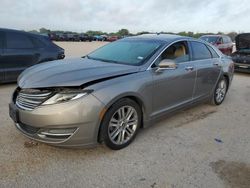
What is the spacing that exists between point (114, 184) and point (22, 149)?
1397mm

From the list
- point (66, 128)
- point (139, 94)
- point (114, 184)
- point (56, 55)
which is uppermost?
point (56, 55)

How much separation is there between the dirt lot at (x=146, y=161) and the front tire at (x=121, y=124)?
135 mm

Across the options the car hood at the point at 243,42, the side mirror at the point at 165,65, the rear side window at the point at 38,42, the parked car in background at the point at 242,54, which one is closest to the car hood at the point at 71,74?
the side mirror at the point at 165,65

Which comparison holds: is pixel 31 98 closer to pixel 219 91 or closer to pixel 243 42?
pixel 219 91

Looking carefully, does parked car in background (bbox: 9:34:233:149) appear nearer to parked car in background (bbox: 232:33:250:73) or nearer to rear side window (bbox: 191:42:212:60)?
rear side window (bbox: 191:42:212:60)

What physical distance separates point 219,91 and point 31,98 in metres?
4.18

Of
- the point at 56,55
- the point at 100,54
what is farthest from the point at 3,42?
the point at 100,54

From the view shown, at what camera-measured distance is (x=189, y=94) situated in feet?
15.0

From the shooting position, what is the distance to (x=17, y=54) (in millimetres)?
6672

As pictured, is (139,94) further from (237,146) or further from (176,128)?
(237,146)

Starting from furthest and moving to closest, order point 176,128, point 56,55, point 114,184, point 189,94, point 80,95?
point 56,55
point 189,94
point 176,128
point 80,95
point 114,184

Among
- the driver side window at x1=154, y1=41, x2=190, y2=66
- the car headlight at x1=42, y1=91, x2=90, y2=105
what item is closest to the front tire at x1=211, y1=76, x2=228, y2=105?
the driver side window at x1=154, y1=41, x2=190, y2=66

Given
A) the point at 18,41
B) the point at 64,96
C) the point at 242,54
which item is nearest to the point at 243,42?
the point at 242,54

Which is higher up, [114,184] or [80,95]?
[80,95]
